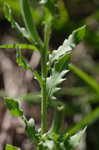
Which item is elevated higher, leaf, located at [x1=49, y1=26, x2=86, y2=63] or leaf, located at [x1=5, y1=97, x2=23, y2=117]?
leaf, located at [x1=49, y1=26, x2=86, y2=63]

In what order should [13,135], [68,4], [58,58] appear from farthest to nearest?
[68,4], [13,135], [58,58]

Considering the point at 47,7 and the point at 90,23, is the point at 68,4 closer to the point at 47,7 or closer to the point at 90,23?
the point at 90,23

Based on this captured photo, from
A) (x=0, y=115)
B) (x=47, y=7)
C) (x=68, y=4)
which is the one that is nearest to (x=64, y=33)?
(x=68, y=4)

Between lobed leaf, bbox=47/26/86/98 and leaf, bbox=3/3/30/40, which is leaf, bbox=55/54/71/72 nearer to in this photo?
lobed leaf, bbox=47/26/86/98

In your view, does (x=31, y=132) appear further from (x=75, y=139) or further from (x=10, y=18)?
(x=10, y=18)

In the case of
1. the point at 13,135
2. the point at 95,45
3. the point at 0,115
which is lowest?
the point at 13,135

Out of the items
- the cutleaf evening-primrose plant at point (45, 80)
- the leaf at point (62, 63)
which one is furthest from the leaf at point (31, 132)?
the leaf at point (62, 63)

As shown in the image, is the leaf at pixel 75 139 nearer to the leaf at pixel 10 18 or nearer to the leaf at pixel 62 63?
the leaf at pixel 62 63

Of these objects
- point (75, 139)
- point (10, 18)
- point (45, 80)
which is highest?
point (10, 18)

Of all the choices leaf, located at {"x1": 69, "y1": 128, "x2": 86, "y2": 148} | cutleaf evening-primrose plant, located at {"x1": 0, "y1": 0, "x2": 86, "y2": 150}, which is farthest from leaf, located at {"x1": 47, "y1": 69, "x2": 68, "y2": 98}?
leaf, located at {"x1": 69, "y1": 128, "x2": 86, "y2": 148}

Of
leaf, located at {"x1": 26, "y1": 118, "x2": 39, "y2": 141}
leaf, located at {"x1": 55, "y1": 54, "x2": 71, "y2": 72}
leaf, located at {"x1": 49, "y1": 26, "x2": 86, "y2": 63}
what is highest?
leaf, located at {"x1": 49, "y1": 26, "x2": 86, "y2": 63}

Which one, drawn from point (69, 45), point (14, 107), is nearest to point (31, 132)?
point (14, 107)
